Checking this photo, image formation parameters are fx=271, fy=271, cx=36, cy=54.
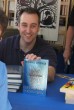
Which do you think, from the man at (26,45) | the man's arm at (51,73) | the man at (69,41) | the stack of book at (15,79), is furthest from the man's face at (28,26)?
the man at (69,41)

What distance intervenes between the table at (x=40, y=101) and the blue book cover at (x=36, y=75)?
0.05 metres

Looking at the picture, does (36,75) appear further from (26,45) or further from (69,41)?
(69,41)

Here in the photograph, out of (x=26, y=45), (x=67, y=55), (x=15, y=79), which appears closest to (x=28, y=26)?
(x=26, y=45)

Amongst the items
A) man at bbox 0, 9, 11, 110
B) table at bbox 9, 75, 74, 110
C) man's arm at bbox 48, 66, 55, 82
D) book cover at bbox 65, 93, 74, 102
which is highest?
man at bbox 0, 9, 11, 110

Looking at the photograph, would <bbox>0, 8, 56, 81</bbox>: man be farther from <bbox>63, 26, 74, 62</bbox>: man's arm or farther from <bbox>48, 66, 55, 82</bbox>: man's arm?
<bbox>63, 26, 74, 62</bbox>: man's arm

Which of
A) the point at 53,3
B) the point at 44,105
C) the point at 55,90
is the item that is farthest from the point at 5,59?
the point at 53,3

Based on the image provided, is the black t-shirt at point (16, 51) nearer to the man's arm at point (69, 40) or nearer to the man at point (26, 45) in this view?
the man at point (26, 45)

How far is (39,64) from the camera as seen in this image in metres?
1.71

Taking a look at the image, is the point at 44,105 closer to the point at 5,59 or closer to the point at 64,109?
the point at 64,109

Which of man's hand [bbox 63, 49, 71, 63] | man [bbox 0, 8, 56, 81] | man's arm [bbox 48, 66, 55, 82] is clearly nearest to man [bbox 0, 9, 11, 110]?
man's arm [bbox 48, 66, 55, 82]

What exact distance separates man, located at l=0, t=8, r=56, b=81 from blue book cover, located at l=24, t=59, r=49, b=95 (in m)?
0.52

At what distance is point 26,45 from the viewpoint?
92.6 inches

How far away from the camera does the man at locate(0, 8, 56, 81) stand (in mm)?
2279

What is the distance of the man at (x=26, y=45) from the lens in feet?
7.48
